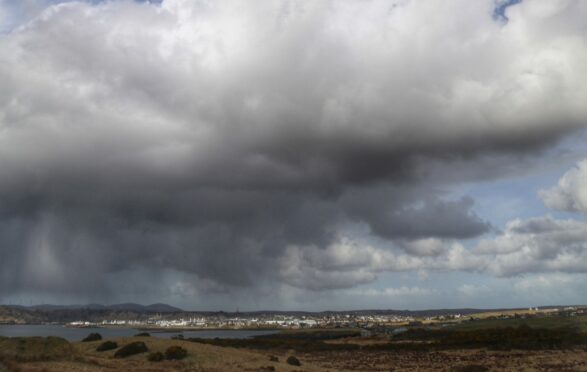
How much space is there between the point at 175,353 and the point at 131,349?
737cm

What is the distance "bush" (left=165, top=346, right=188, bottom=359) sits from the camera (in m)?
61.6

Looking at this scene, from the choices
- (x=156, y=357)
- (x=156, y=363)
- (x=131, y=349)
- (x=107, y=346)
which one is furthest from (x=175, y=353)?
(x=107, y=346)

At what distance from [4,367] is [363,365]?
45.3m

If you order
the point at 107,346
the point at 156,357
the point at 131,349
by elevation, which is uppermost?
the point at 107,346

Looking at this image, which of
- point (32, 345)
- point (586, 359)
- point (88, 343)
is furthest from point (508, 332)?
point (32, 345)

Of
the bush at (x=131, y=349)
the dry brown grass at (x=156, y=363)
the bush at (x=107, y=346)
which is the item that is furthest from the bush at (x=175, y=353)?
the bush at (x=107, y=346)

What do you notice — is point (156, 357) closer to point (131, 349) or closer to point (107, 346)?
point (131, 349)

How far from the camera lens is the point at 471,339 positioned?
11500 centimetres

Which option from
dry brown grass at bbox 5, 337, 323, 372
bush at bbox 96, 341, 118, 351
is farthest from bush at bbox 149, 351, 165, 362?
bush at bbox 96, 341, 118, 351

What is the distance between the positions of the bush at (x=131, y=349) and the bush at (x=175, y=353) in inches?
203

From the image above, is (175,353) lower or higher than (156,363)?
higher

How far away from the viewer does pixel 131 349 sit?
65562 millimetres

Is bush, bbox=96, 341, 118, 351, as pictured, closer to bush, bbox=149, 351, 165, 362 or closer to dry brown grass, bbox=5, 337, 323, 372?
dry brown grass, bbox=5, 337, 323, 372

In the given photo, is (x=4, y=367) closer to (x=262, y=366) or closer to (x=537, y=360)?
(x=262, y=366)
